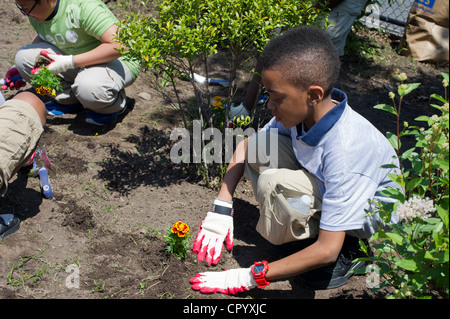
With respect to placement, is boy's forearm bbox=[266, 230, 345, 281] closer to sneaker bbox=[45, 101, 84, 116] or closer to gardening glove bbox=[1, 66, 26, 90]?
sneaker bbox=[45, 101, 84, 116]

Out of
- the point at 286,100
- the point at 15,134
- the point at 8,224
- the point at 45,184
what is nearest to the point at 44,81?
the point at 45,184

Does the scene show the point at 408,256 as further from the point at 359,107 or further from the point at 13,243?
the point at 359,107

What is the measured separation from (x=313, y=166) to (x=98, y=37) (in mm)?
1981

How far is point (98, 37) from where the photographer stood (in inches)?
134

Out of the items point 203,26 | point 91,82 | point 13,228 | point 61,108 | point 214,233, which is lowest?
point 61,108

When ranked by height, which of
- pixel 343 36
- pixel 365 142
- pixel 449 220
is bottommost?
pixel 343 36

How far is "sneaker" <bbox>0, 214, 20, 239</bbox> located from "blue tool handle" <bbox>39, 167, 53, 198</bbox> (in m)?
0.28

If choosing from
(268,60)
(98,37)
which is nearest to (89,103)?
(98,37)

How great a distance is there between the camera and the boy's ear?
2.17 meters

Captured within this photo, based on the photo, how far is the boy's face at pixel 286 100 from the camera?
2.19 metres

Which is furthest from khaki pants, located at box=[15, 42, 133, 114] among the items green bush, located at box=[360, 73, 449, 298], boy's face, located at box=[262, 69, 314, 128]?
green bush, located at box=[360, 73, 449, 298]

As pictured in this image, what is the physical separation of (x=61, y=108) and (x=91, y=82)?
1.81ft

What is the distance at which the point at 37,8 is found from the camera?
10.6 feet

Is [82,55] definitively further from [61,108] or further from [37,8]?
[61,108]
